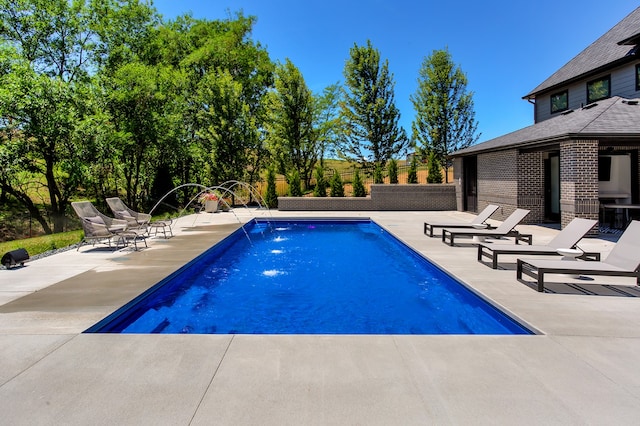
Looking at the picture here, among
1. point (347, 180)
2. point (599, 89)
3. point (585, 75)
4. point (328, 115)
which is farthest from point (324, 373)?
point (328, 115)

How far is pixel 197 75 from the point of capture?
2706 centimetres

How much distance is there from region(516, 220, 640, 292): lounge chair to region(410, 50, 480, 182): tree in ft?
71.2

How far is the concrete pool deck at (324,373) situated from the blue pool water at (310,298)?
549 mm

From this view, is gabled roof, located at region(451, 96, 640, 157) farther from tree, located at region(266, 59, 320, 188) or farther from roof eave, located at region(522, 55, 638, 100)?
tree, located at region(266, 59, 320, 188)

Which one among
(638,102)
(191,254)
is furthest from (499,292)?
(638,102)

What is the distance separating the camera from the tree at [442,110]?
26484 millimetres

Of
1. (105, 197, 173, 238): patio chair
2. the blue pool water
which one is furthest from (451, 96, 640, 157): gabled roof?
(105, 197, 173, 238): patio chair

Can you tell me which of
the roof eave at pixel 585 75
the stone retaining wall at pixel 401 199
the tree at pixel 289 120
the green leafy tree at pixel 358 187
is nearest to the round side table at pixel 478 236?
the roof eave at pixel 585 75

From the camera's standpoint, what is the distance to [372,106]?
25.5m

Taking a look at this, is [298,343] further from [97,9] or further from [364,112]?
[364,112]

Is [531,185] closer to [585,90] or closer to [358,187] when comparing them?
[585,90]

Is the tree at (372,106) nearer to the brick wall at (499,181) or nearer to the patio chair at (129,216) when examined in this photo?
the brick wall at (499,181)

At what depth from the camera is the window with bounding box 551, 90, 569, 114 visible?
56.4 ft

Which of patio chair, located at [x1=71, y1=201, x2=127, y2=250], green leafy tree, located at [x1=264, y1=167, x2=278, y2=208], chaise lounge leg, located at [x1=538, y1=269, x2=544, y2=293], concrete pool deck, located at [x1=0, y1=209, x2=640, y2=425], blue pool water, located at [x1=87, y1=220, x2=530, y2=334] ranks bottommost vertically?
blue pool water, located at [x1=87, y1=220, x2=530, y2=334]
